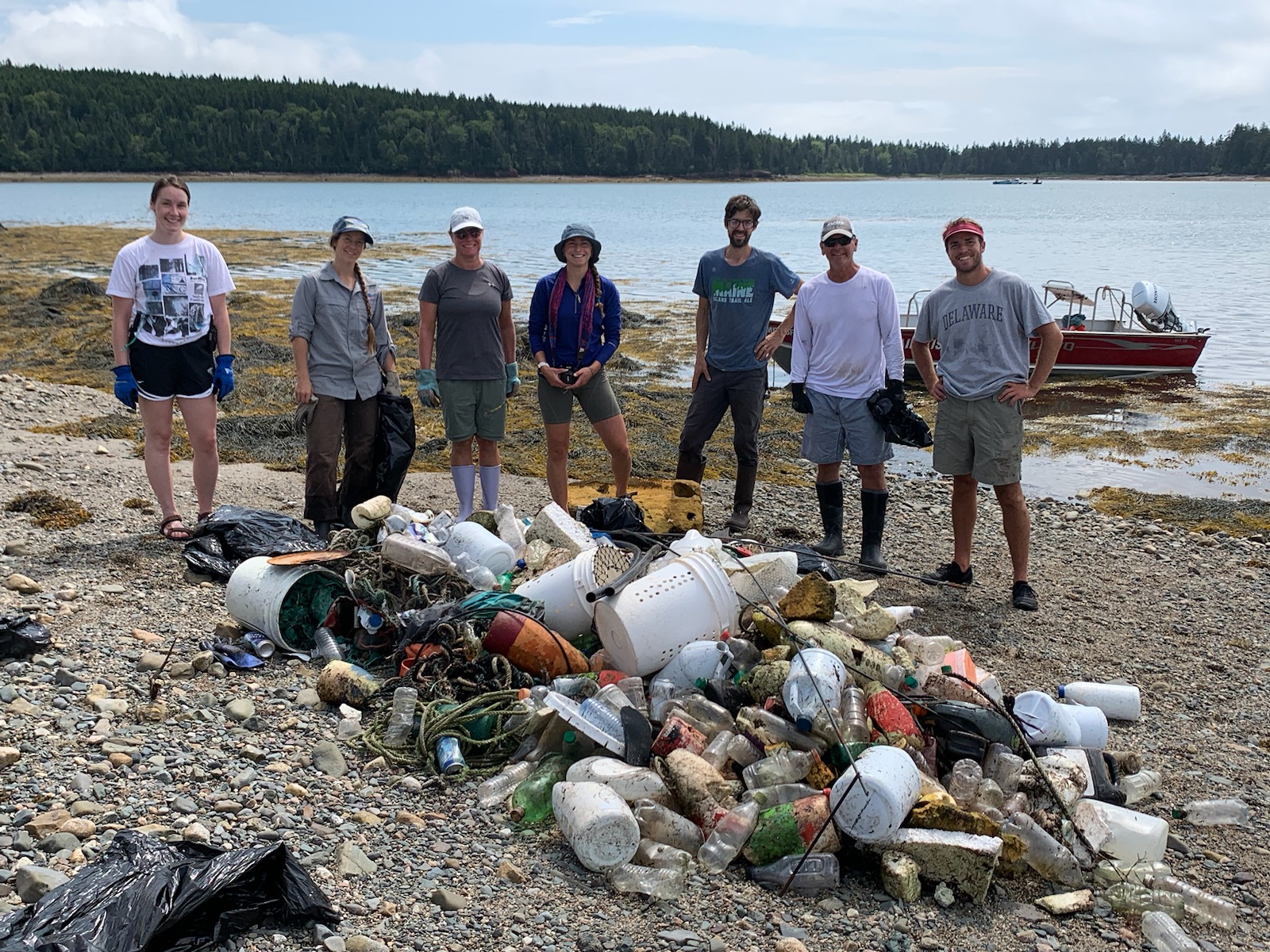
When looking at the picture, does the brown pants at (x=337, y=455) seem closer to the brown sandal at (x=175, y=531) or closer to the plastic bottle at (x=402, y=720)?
the brown sandal at (x=175, y=531)

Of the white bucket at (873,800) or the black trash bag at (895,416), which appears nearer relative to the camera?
the white bucket at (873,800)

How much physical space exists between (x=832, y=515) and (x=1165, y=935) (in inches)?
148

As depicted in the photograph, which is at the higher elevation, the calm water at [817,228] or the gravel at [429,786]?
the calm water at [817,228]

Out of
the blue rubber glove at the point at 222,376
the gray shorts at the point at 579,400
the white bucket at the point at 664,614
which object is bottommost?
the white bucket at the point at 664,614

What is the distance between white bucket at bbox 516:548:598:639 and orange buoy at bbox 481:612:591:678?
0.22 metres

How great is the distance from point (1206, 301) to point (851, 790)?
28.5 m

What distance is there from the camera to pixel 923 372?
6336mm

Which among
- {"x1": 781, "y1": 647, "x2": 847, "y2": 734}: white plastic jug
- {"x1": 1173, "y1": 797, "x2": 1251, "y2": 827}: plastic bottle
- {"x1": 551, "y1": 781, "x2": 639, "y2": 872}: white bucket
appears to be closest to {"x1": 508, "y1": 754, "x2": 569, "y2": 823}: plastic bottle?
{"x1": 551, "y1": 781, "x2": 639, "y2": 872}: white bucket

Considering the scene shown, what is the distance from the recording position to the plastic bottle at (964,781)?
13.4 ft

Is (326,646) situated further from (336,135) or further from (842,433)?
(336,135)

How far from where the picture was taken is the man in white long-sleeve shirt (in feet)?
21.1

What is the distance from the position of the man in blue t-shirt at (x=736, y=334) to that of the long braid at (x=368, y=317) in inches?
82.5

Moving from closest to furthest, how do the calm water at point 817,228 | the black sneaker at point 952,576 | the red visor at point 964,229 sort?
the red visor at point 964,229 < the black sneaker at point 952,576 < the calm water at point 817,228

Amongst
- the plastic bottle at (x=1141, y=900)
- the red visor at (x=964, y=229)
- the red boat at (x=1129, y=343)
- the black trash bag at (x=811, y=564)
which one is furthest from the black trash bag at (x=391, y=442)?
the red boat at (x=1129, y=343)
